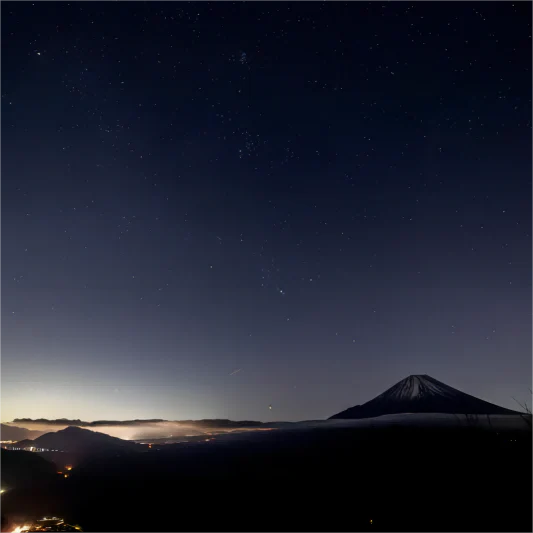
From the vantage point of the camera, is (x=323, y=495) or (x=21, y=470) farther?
(x=21, y=470)

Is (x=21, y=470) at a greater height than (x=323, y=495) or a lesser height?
lesser

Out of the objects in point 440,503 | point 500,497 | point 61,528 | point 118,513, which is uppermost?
point 500,497

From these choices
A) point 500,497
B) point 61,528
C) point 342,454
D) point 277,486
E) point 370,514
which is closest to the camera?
point 500,497

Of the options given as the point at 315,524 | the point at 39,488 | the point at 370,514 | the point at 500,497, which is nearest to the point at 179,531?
the point at 315,524

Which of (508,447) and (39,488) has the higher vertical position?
(508,447)

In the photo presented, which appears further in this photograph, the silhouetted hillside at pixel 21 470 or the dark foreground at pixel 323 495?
the silhouetted hillside at pixel 21 470

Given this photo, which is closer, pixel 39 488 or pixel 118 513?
pixel 118 513

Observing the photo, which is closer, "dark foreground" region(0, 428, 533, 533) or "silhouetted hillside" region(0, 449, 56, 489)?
"dark foreground" region(0, 428, 533, 533)

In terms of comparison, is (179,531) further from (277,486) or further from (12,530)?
(277,486)
